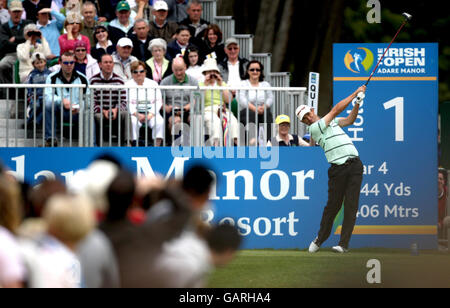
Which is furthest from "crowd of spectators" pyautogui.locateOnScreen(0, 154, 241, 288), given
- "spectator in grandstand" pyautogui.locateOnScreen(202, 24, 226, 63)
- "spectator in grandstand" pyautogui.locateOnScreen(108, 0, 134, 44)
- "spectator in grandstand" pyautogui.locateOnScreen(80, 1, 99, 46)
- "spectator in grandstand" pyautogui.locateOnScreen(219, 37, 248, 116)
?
"spectator in grandstand" pyautogui.locateOnScreen(80, 1, 99, 46)

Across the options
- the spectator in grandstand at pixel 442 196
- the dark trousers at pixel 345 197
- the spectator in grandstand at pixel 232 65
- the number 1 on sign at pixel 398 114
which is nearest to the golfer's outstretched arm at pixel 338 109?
the dark trousers at pixel 345 197

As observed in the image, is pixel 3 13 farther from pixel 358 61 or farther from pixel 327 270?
pixel 327 270

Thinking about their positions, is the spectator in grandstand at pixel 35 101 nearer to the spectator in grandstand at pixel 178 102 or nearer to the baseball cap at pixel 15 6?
the spectator in grandstand at pixel 178 102

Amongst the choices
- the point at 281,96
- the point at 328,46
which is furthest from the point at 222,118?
the point at 328,46

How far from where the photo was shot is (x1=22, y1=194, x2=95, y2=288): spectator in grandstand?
6086 mm

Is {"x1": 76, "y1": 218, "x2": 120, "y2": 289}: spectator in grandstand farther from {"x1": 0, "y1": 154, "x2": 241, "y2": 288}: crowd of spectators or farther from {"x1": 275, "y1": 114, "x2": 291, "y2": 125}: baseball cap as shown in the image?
{"x1": 275, "y1": 114, "x2": 291, "y2": 125}: baseball cap

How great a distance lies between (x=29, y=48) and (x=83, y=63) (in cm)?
101

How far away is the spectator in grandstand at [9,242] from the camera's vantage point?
639cm

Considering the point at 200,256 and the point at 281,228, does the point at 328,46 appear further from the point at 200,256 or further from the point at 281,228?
the point at 200,256

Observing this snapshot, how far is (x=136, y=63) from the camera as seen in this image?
18859mm

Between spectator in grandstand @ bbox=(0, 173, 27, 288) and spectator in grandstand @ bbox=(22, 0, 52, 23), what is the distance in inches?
594

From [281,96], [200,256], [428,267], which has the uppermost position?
[281,96]

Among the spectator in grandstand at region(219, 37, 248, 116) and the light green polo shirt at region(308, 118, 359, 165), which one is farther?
the spectator in grandstand at region(219, 37, 248, 116)

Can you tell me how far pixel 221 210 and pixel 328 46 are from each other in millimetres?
7235
